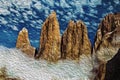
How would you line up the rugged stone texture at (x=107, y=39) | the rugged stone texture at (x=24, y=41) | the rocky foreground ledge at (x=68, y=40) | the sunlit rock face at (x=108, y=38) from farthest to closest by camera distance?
the rugged stone texture at (x=24, y=41) → the rocky foreground ledge at (x=68, y=40) → the sunlit rock face at (x=108, y=38) → the rugged stone texture at (x=107, y=39)

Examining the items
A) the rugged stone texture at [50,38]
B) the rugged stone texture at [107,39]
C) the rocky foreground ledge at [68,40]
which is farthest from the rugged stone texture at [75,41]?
the rugged stone texture at [107,39]

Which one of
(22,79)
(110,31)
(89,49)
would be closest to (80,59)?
(89,49)

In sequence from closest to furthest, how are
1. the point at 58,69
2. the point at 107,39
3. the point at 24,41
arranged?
1. the point at 58,69
2. the point at 107,39
3. the point at 24,41

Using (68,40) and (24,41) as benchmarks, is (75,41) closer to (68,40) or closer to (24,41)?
(68,40)

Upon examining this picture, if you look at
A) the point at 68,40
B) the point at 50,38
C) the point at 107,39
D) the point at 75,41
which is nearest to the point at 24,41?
the point at 50,38

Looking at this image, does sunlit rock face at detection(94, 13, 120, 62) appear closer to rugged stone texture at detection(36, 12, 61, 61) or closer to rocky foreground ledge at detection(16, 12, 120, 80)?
rocky foreground ledge at detection(16, 12, 120, 80)

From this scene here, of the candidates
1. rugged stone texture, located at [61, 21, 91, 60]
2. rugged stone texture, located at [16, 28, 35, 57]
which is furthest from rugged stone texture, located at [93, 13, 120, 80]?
rugged stone texture, located at [16, 28, 35, 57]

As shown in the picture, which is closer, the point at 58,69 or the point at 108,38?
the point at 58,69

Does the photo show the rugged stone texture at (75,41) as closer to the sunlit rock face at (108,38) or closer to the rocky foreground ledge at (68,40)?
the rocky foreground ledge at (68,40)
